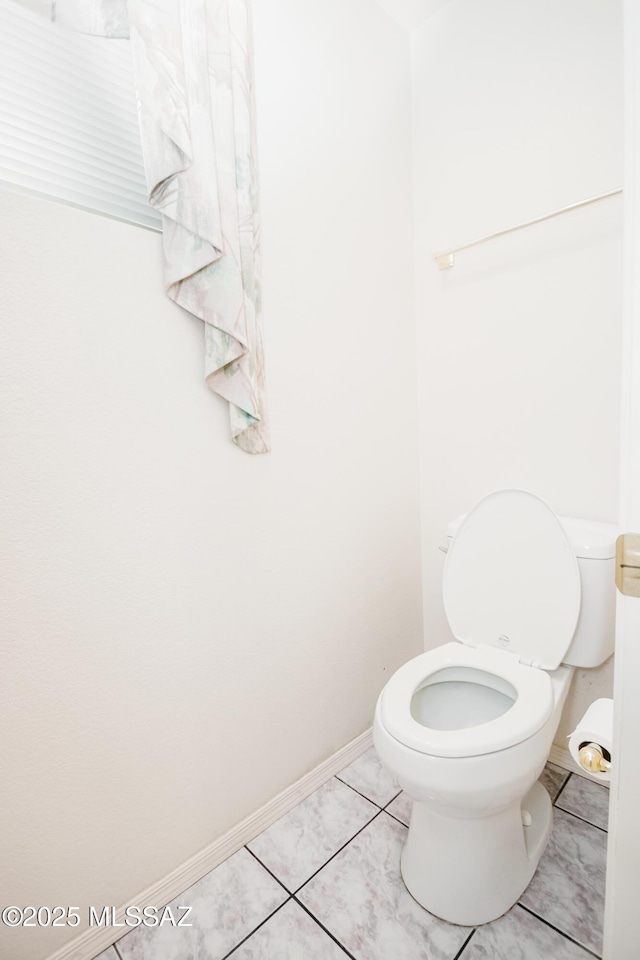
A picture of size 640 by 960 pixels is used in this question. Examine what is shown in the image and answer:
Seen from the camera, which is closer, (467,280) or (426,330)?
(467,280)

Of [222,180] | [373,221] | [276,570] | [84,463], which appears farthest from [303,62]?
[276,570]

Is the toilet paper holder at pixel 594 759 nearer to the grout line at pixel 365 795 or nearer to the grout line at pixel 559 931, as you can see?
the grout line at pixel 559 931

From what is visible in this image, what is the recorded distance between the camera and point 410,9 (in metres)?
1.54

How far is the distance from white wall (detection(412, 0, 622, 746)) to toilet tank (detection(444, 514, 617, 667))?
17cm

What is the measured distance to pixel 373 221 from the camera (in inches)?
61.2

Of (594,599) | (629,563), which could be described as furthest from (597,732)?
(594,599)

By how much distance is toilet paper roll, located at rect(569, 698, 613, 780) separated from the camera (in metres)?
0.71

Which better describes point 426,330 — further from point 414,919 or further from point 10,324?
point 414,919

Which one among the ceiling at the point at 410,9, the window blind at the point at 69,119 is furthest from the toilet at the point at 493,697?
the ceiling at the point at 410,9

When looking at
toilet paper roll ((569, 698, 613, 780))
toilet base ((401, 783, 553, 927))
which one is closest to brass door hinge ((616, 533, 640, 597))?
toilet paper roll ((569, 698, 613, 780))

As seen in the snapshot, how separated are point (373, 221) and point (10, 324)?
115 centimetres

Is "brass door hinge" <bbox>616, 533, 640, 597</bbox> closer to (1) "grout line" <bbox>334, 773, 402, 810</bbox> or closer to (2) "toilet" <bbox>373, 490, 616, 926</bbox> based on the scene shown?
(2) "toilet" <bbox>373, 490, 616, 926</bbox>

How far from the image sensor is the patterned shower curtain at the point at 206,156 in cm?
93

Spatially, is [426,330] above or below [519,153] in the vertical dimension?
below
